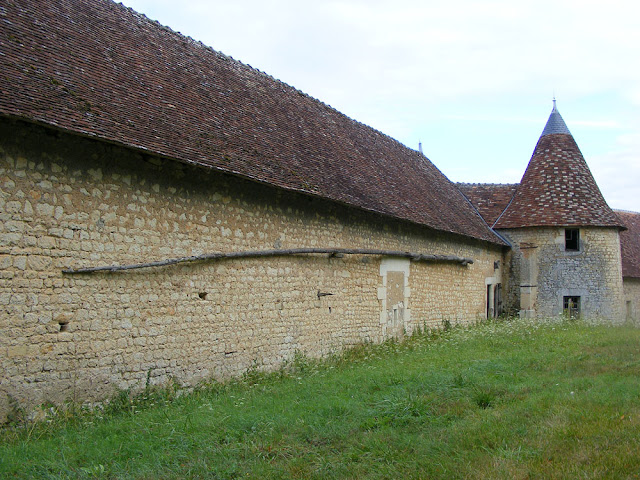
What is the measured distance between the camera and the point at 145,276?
300 inches

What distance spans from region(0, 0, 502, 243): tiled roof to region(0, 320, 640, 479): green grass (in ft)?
10.5

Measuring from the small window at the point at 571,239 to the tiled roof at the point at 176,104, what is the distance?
19.8 feet

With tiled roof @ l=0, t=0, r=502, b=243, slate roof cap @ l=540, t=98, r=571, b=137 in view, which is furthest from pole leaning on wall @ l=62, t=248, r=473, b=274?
slate roof cap @ l=540, t=98, r=571, b=137

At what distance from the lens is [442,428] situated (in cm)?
554

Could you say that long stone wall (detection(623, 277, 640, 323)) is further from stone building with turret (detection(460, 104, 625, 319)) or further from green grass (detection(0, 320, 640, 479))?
green grass (detection(0, 320, 640, 479))

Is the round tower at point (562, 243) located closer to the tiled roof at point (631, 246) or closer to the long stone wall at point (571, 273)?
the long stone wall at point (571, 273)

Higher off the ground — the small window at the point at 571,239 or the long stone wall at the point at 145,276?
the small window at the point at 571,239

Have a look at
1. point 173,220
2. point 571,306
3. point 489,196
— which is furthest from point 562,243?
point 173,220

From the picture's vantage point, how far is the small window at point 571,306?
18.6 m

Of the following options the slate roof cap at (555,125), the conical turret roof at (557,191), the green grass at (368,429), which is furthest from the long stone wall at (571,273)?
the green grass at (368,429)

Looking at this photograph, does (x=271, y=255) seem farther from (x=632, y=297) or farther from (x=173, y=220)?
(x=632, y=297)

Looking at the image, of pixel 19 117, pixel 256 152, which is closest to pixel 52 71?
pixel 19 117

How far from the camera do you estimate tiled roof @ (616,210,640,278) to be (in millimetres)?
23094

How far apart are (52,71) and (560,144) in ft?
59.5
